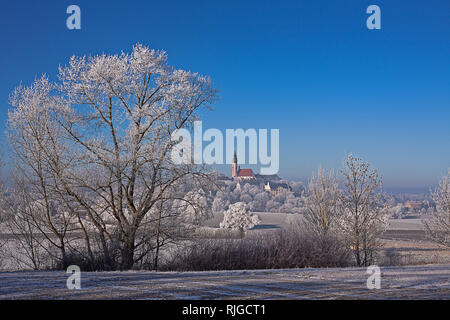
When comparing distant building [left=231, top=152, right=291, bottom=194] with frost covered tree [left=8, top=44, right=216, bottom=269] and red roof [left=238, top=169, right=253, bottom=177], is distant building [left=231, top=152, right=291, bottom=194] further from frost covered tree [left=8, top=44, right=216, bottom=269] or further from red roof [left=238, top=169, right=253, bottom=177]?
frost covered tree [left=8, top=44, right=216, bottom=269]

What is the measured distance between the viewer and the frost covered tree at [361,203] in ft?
77.8

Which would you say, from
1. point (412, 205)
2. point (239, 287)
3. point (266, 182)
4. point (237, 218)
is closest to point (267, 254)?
point (239, 287)

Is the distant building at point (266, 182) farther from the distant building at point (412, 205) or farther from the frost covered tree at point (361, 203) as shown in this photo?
the frost covered tree at point (361, 203)

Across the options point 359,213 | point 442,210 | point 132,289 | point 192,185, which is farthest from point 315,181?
point 132,289

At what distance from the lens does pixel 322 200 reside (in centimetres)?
3025

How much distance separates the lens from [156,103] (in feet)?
60.2

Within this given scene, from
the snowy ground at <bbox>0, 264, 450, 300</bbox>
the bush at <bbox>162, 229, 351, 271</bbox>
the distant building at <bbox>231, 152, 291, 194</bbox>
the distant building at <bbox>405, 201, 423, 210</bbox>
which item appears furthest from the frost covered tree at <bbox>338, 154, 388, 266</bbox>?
the distant building at <bbox>405, 201, 423, 210</bbox>

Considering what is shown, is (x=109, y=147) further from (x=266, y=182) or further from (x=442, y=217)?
(x=266, y=182)

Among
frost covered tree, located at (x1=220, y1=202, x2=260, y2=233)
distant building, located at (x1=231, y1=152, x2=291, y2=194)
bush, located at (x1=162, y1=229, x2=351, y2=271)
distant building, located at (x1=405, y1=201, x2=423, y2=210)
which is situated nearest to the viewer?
bush, located at (x1=162, y1=229, x2=351, y2=271)

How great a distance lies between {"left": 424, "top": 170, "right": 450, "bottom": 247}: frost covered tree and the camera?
31984 millimetres

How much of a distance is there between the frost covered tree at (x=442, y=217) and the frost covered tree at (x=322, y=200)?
8881mm

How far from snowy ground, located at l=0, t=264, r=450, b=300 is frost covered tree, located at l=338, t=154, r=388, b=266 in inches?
603

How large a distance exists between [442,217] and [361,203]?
12.7m
